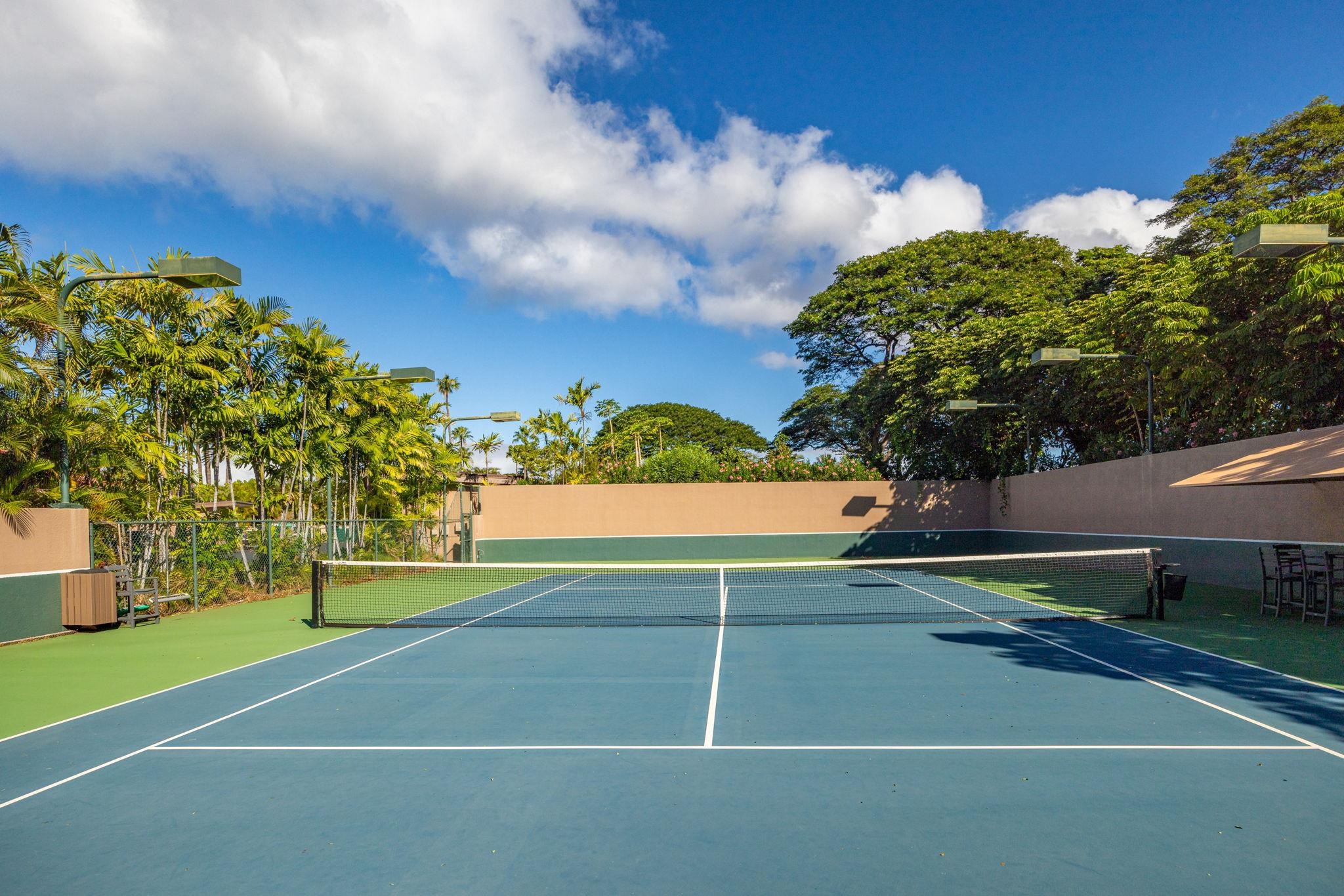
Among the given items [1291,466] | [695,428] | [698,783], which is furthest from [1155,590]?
[695,428]

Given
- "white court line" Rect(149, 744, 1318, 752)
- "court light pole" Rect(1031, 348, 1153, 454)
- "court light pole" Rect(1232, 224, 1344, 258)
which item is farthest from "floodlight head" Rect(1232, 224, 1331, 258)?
"court light pole" Rect(1031, 348, 1153, 454)

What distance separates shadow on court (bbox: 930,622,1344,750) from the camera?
702 cm

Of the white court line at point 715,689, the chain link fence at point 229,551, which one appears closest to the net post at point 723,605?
the white court line at point 715,689

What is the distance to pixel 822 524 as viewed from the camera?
2845 cm

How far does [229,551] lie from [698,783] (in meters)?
14.8

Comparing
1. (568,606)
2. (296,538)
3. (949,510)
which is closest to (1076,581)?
(949,510)

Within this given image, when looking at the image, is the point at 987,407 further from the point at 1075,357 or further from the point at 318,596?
the point at 318,596

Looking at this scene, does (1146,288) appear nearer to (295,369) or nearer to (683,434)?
(295,369)

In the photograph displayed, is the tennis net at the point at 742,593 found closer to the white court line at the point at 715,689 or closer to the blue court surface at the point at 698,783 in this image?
the white court line at the point at 715,689

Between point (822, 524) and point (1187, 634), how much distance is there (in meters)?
17.3

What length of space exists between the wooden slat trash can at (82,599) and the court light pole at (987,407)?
19.0m

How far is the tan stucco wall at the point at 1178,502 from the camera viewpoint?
14.1m

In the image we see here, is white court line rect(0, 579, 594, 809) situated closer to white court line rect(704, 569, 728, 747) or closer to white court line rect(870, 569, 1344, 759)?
white court line rect(704, 569, 728, 747)

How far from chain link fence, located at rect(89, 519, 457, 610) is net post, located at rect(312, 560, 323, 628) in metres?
3.15
